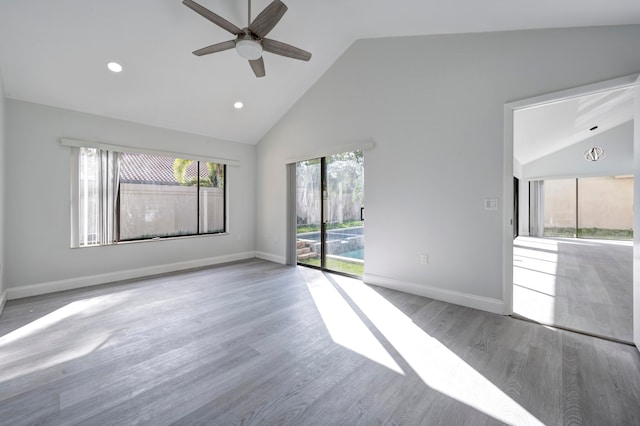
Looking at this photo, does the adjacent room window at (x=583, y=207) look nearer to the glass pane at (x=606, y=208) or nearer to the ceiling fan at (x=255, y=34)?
the glass pane at (x=606, y=208)

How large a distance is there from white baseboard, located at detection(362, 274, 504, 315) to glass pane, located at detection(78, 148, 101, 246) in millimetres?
4104

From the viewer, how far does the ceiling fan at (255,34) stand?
Result: 2193 millimetres

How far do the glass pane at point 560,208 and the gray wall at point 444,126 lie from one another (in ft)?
27.8

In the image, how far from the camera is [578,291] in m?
3.49

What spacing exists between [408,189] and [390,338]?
1929 millimetres

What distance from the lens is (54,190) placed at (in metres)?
3.60

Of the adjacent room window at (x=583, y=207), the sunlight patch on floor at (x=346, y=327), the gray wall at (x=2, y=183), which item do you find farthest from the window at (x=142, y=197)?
the adjacent room window at (x=583, y=207)

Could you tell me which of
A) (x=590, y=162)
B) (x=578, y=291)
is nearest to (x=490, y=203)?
(x=578, y=291)

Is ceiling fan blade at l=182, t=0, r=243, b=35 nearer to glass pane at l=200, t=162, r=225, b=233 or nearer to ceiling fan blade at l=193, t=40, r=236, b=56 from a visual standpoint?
ceiling fan blade at l=193, t=40, r=236, b=56

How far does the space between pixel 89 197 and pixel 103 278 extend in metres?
1.22

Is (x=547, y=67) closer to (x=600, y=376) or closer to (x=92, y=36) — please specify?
(x=600, y=376)

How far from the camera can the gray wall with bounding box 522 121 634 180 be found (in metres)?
7.33

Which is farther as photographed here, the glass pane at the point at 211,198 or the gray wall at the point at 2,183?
the glass pane at the point at 211,198

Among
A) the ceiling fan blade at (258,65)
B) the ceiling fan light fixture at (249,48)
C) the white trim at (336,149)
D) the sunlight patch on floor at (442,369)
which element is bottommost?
the sunlight patch on floor at (442,369)
